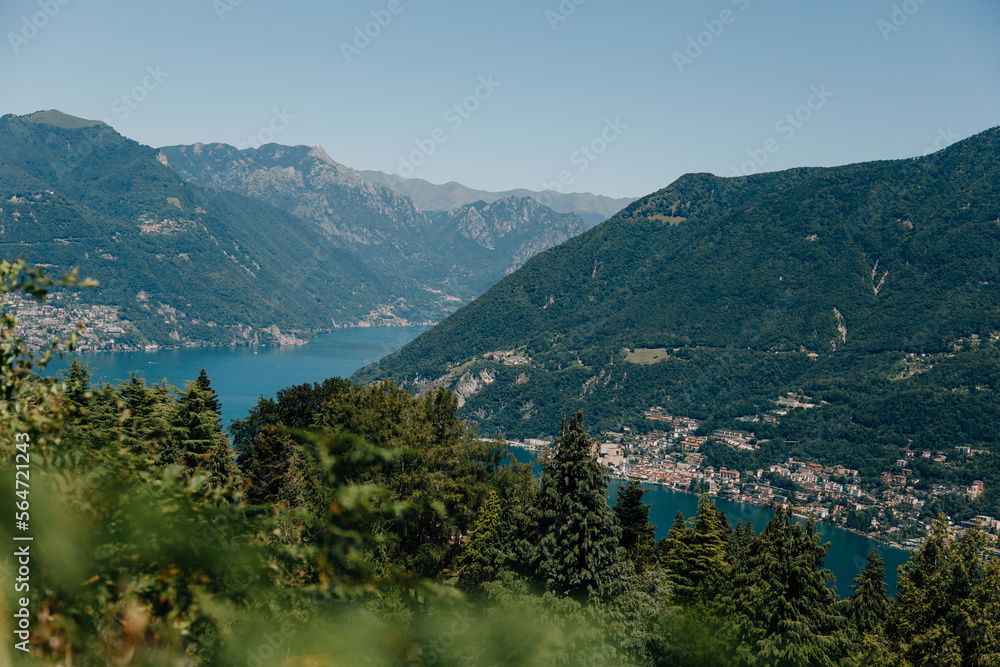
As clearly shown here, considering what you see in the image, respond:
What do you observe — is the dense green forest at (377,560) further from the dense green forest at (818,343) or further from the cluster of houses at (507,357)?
the cluster of houses at (507,357)

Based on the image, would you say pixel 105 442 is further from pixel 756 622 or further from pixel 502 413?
pixel 502 413

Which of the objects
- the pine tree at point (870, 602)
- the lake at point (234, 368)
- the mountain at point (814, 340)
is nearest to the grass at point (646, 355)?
the mountain at point (814, 340)

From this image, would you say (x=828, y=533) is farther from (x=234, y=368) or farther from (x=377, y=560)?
(x=234, y=368)

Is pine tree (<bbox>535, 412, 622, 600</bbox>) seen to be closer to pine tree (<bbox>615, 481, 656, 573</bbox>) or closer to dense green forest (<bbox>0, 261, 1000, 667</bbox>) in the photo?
dense green forest (<bbox>0, 261, 1000, 667</bbox>)

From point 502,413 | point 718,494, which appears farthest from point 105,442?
point 502,413

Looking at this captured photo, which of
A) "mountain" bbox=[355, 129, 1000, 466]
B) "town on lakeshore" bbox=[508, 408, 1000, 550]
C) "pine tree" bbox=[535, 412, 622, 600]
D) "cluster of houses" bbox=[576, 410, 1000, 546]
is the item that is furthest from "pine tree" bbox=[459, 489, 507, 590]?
"mountain" bbox=[355, 129, 1000, 466]

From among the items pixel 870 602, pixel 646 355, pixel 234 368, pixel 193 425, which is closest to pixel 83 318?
pixel 234 368
